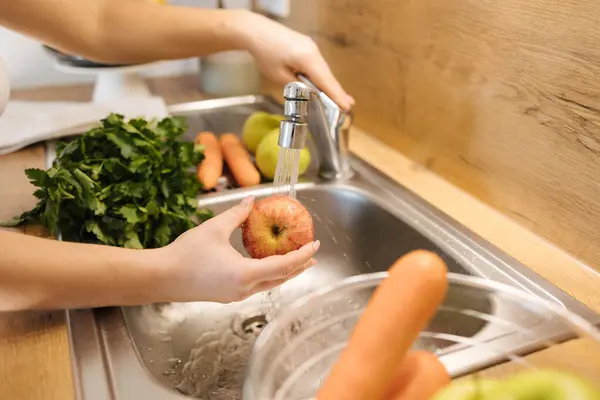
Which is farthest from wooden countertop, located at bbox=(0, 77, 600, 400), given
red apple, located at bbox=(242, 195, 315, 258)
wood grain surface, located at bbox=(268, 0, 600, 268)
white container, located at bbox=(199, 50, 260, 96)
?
white container, located at bbox=(199, 50, 260, 96)

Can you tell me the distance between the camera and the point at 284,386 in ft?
1.84

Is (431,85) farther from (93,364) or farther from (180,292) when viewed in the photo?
(93,364)

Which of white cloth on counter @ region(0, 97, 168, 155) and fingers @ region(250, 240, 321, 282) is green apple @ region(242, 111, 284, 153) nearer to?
white cloth on counter @ region(0, 97, 168, 155)

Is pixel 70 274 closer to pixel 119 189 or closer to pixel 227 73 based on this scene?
pixel 119 189

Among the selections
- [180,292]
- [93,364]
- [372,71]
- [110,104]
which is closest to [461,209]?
[372,71]

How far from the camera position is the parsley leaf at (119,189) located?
86 centimetres

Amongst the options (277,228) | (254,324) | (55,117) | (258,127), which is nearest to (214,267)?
(277,228)

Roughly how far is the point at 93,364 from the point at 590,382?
490mm

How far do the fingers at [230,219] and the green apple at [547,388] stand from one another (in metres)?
0.35

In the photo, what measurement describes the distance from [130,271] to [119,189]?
0.24m

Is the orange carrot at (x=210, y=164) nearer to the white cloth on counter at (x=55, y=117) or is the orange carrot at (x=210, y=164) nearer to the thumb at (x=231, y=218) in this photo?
the white cloth on counter at (x=55, y=117)

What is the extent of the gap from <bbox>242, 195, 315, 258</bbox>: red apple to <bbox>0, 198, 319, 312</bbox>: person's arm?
12 centimetres

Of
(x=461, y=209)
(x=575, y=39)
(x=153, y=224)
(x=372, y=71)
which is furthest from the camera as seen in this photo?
(x=372, y=71)

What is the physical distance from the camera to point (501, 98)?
0.94 m
